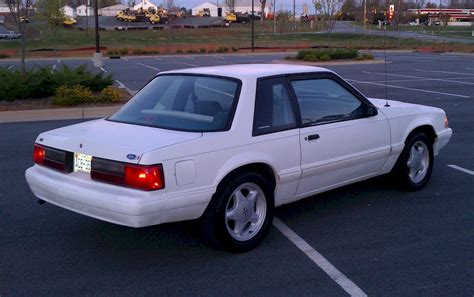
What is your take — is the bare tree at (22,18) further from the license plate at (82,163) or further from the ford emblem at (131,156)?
the ford emblem at (131,156)

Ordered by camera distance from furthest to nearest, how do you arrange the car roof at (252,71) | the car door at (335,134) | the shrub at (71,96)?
1. the shrub at (71,96)
2. the car door at (335,134)
3. the car roof at (252,71)

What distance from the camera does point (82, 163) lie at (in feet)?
16.9

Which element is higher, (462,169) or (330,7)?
(330,7)

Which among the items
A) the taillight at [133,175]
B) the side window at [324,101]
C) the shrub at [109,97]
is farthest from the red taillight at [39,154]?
the shrub at [109,97]

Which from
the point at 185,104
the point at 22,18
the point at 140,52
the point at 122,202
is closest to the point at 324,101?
the point at 185,104

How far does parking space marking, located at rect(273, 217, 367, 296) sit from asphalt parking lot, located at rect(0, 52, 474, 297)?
0.08 feet

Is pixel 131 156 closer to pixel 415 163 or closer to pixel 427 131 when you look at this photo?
pixel 415 163

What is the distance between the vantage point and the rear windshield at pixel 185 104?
547 cm

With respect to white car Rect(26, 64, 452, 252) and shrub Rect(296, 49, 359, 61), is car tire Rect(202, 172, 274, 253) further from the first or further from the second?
shrub Rect(296, 49, 359, 61)

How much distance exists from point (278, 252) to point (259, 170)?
0.74 m

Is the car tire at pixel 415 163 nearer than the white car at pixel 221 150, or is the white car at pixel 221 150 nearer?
the white car at pixel 221 150

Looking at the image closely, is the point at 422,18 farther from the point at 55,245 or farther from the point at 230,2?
the point at 55,245

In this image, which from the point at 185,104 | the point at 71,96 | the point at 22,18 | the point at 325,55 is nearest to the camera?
the point at 185,104

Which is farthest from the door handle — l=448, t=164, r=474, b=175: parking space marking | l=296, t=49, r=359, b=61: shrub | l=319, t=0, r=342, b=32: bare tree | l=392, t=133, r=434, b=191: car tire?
l=319, t=0, r=342, b=32: bare tree
